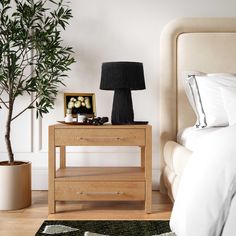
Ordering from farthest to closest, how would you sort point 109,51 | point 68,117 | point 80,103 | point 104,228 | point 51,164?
point 109,51 → point 80,103 → point 68,117 → point 51,164 → point 104,228

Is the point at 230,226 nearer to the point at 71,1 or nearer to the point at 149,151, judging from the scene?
the point at 149,151

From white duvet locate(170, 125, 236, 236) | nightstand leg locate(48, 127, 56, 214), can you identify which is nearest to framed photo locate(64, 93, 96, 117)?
nightstand leg locate(48, 127, 56, 214)

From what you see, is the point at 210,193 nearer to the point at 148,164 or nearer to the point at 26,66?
the point at 148,164

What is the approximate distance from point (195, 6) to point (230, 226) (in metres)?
2.08

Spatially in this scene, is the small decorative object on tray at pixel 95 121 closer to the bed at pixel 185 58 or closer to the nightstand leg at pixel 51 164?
the nightstand leg at pixel 51 164

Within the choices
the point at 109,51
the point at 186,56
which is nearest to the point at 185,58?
the point at 186,56

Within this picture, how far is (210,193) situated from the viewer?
1271 millimetres

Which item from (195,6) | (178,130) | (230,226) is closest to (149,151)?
(178,130)

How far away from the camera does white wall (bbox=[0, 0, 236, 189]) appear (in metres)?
2.90

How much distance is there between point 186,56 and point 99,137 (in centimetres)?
99

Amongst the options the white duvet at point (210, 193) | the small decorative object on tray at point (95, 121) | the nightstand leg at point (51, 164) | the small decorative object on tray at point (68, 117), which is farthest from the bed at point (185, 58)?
the white duvet at point (210, 193)

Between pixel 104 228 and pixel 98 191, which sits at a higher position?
pixel 98 191

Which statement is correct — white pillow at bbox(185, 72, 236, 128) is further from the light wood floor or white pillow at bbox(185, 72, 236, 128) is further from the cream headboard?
the light wood floor

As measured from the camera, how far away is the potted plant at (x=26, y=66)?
2365 mm
